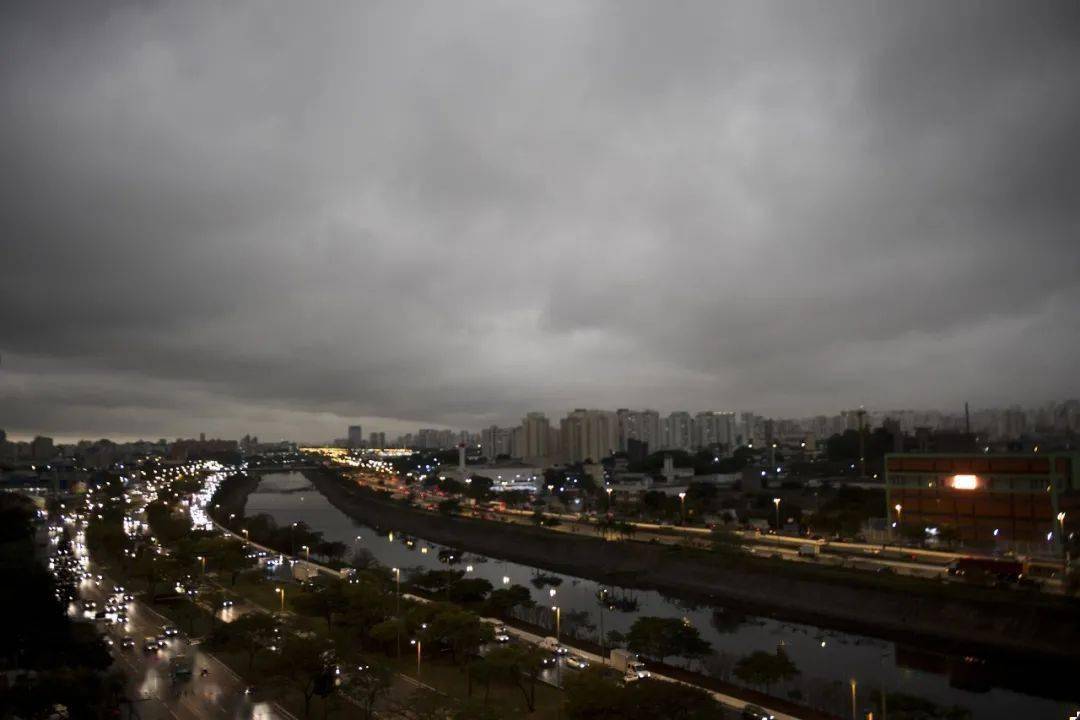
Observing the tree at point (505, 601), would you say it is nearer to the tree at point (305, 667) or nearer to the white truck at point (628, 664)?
the white truck at point (628, 664)

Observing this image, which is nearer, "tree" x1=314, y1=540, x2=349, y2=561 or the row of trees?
the row of trees

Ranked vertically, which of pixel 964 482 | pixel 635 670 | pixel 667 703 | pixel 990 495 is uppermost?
pixel 964 482

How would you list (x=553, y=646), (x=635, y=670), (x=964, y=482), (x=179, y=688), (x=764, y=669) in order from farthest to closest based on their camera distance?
(x=964, y=482), (x=553, y=646), (x=635, y=670), (x=764, y=669), (x=179, y=688)

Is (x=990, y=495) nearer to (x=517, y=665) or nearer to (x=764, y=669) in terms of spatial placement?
(x=764, y=669)

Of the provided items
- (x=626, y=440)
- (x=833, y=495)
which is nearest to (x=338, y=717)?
(x=833, y=495)

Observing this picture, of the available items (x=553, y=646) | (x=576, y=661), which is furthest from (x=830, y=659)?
(x=553, y=646)

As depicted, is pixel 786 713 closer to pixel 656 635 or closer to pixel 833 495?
pixel 656 635

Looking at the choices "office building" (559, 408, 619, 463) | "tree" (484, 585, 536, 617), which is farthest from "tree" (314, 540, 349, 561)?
"office building" (559, 408, 619, 463)

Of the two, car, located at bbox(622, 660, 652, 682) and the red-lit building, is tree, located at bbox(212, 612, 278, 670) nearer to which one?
car, located at bbox(622, 660, 652, 682)
